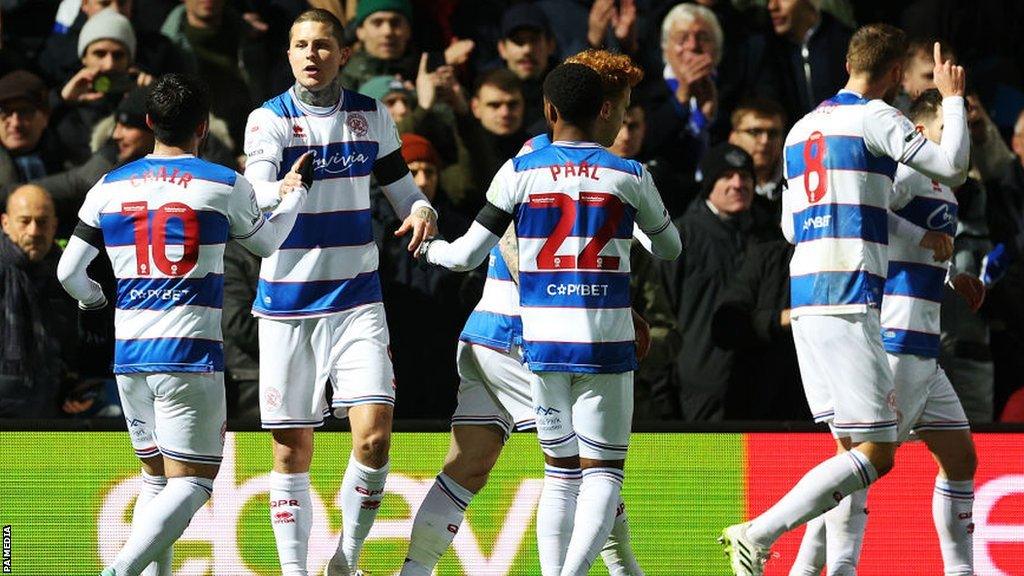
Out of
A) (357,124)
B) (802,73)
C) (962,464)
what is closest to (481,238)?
(357,124)

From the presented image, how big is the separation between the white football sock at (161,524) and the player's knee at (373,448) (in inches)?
31.2

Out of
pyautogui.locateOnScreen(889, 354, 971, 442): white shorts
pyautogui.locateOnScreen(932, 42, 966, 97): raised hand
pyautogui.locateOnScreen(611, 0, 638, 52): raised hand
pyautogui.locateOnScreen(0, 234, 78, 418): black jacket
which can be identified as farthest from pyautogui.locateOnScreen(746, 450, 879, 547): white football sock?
pyautogui.locateOnScreen(611, 0, 638, 52): raised hand

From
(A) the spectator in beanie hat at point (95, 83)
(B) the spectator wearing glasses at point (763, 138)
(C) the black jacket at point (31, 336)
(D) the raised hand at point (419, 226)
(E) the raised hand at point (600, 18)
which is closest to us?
(D) the raised hand at point (419, 226)

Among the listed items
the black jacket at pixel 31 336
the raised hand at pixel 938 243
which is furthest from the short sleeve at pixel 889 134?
the black jacket at pixel 31 336

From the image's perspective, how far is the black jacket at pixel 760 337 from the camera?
384 inches

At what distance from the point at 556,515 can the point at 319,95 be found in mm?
2116

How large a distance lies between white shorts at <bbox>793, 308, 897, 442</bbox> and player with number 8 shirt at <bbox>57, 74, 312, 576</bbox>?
7.54ft

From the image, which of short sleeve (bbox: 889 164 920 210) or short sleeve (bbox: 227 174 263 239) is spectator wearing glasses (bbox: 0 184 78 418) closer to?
short sleeve (bbox: 227 174 263 239)

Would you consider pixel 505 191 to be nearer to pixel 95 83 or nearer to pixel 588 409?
pixel 588 409

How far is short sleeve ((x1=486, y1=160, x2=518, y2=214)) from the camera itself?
7036mm

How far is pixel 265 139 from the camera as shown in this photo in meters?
7.71

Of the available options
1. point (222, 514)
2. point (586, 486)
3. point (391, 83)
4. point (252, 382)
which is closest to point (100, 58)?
point (391, 83)

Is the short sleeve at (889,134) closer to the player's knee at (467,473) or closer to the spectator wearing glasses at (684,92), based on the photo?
the player's knee at (467,473)

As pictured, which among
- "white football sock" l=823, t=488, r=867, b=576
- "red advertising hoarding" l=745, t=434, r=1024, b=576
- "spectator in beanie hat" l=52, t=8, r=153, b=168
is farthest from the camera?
"spectator in beanie hat" l=52, t=8, r=153, b=168
